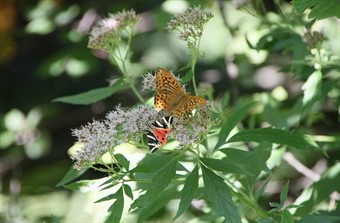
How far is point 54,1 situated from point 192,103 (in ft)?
8.50

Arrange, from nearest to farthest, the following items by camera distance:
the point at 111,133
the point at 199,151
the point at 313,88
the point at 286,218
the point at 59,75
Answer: the point at 286,218 < the point at 111,133 < the point at 199,151 < the point at 313,88 < the point at 59,75

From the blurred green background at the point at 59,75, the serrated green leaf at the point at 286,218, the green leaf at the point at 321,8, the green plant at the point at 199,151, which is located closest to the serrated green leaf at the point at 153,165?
the green plant at the point at 199,151

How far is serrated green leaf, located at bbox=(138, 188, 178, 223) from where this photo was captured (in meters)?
1.67

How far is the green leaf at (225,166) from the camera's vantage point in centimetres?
146

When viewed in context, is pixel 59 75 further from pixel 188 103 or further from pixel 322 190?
pixel 188 103

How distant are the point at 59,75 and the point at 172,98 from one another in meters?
2.46

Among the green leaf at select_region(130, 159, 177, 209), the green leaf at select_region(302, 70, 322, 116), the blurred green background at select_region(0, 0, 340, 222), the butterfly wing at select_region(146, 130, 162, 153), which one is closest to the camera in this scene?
the green leaf at select_region(130, 159, 177, 209)

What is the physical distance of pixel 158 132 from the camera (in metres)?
1.50

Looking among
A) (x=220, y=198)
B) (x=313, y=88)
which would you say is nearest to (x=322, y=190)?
(x=313, y=88)

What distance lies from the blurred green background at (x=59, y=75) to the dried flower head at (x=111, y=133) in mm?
1670

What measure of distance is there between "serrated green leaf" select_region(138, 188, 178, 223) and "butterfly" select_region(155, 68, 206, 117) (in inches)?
10.7

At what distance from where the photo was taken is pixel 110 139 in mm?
1527

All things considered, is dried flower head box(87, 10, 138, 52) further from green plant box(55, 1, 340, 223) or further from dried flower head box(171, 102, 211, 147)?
dried flower head box(171, 102, 211, 147)

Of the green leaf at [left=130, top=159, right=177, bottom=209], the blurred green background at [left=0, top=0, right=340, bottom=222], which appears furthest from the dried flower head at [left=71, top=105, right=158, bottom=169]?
the blurred green background at [left=0, top=0, right=340, bottom=222]
